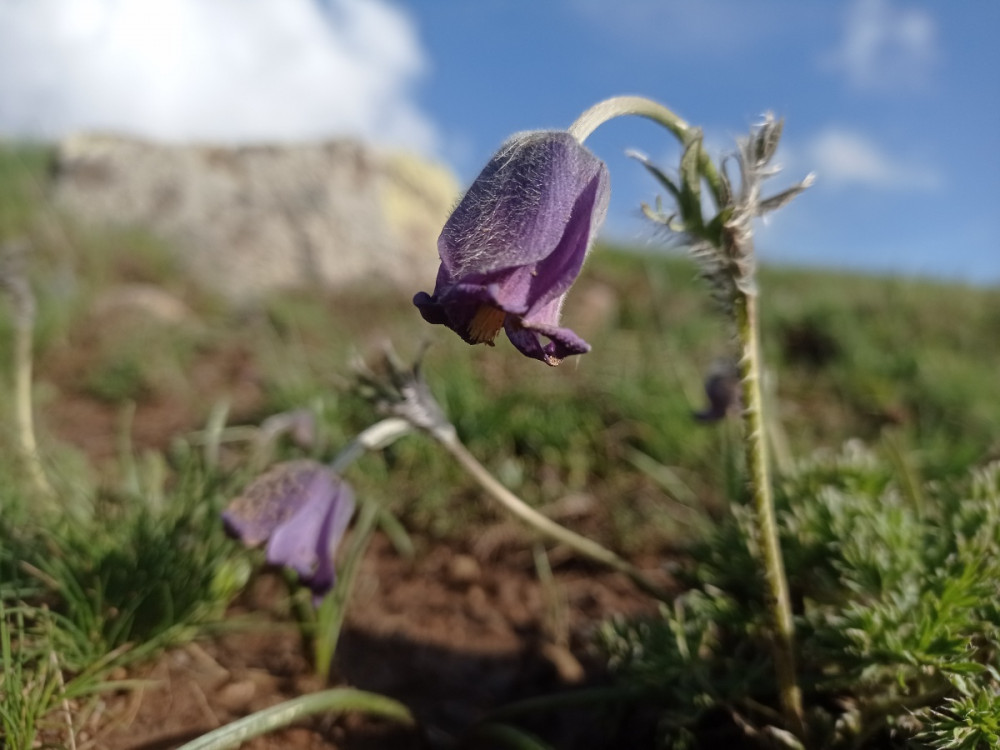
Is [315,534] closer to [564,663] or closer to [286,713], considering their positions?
[286,713]

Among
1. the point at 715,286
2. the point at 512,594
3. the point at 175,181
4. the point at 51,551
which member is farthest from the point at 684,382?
the point at 175,181

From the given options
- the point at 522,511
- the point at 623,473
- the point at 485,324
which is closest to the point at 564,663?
the point at 522,511

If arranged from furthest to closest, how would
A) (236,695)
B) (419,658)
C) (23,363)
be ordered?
1. (23,363)
2. (419,658)
3. (236,695)

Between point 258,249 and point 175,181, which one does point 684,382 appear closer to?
point 258,249

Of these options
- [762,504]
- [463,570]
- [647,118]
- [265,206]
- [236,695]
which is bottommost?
[236,695]

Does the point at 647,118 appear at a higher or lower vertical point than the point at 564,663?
higher

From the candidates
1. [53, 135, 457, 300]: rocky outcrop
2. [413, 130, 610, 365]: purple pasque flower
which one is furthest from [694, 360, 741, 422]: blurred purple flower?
[53, 135, 457, 300]: rocky outcrop

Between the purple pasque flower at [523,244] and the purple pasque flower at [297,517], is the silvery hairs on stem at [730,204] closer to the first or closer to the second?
the purple pasque flower at [523,244]
